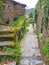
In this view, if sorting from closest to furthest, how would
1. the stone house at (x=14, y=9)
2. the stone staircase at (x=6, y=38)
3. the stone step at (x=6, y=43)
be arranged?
the stone staircase at (x=6, y=38)
the stone step at (x=6, y=43)
the stone house at (x=14, y=9)

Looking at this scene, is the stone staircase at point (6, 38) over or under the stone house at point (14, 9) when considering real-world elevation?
under

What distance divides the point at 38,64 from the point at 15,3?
1296 centimetres

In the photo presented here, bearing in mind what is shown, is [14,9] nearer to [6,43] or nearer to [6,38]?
[6,38]

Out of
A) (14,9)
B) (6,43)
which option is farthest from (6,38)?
(14,9)

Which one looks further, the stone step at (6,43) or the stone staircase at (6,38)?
the stone step at (6,43)

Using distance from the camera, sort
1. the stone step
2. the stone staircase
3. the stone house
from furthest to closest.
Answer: the stone house
the stone step
the stone staircase

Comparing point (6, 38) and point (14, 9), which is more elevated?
point (14, 9)

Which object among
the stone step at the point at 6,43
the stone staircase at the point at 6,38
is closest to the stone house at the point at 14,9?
the stone staircase at the point at 6,38

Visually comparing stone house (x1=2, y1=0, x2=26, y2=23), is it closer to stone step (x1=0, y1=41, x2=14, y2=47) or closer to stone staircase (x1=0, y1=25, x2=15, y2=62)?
stone staircase (x1=0, y1=25, x2=15, y2=62)

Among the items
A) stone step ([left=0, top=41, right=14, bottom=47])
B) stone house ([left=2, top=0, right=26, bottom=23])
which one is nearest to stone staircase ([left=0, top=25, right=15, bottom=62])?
stone step ([left=0, top=41, right=14, bottom=47])

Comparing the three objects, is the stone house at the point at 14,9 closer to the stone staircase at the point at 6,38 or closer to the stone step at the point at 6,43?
the stone staircase at the point at 6,38

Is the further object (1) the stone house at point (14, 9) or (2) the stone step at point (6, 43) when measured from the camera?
(1) the stone house at point (14, 9)

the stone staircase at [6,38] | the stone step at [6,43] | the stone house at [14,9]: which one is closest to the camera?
the stone staircase at [6,38]

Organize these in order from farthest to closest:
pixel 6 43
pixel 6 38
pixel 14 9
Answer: pixel 14 9
pixel 6 38
pixel 6 43
